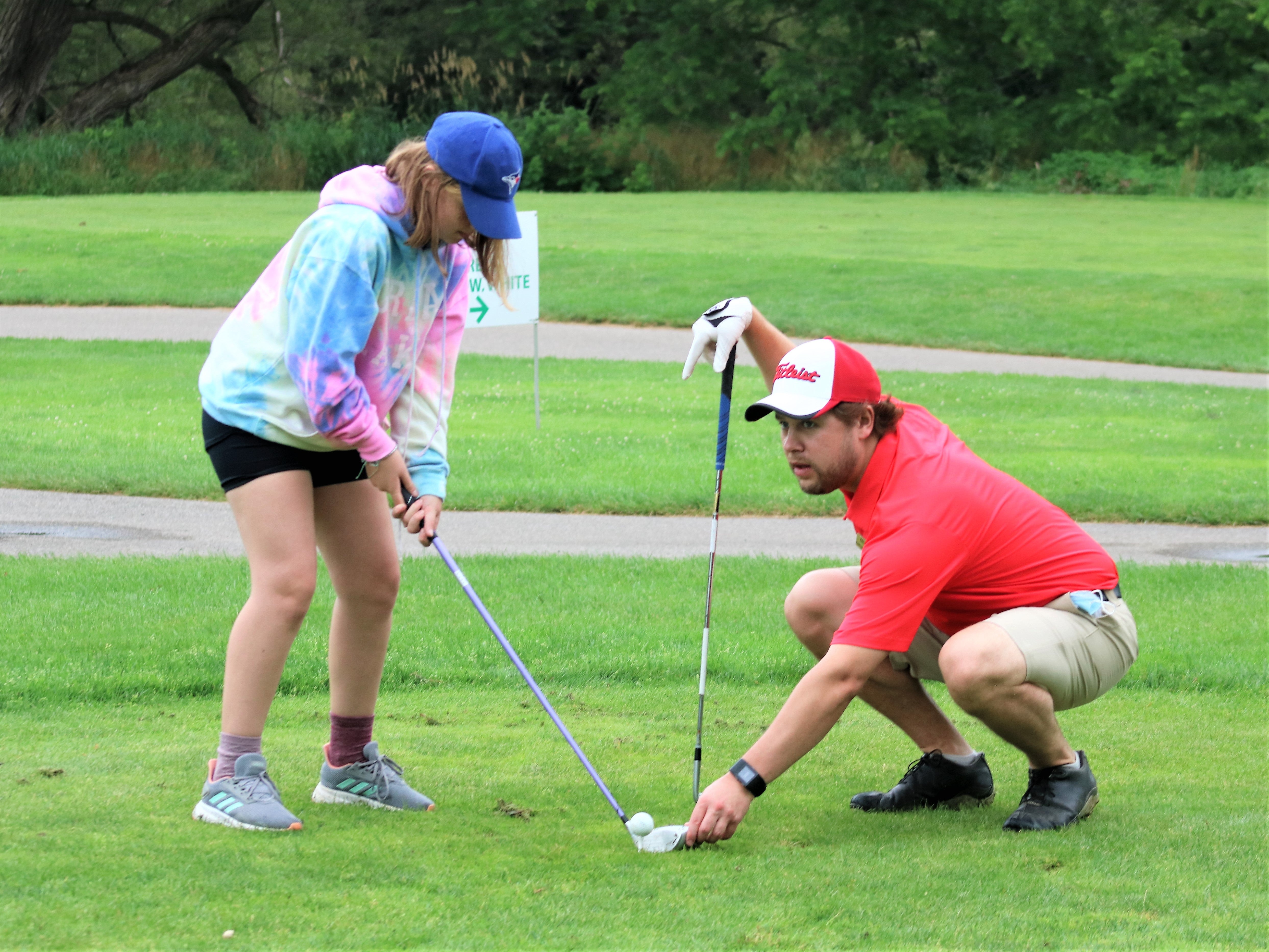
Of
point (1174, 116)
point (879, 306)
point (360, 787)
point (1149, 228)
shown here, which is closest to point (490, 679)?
point (360, 787)

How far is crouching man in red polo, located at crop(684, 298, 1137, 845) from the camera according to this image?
3.81 m

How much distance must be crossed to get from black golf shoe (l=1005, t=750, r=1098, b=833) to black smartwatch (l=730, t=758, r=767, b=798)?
0.86 metres

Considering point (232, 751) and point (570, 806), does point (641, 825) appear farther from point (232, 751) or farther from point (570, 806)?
point (232, 751)

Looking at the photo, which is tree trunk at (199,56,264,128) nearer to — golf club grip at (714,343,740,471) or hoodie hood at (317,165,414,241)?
golf club grip at (714,343,740,471)

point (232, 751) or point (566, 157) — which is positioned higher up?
point (566, 157)

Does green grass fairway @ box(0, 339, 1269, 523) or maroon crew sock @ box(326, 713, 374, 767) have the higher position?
maroon crew sock @ box(326, 713, 374, 767)

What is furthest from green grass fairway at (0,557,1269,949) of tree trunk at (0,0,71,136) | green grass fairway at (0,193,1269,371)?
tree trunk at (0,0,71,136)

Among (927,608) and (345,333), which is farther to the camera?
(927,608)

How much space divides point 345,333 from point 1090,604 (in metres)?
2.14

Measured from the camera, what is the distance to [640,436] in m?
11.9

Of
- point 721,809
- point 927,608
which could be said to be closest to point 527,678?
point 721,809

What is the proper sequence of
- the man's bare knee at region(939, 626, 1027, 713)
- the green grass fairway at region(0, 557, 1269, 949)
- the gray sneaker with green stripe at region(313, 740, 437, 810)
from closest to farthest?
1. the green grass fairway at region(0, 557, 1269, 949)
2. the man's bare knee at region(939, 626, 1027, 713)
3. the gray sneaker with green stripe at region(313, 740, 437, 810)

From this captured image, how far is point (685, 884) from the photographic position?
11.8 ft

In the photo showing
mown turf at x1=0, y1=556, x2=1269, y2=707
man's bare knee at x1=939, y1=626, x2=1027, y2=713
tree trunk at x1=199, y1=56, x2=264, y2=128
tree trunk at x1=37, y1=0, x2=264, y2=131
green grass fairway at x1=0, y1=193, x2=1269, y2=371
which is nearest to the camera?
man's bare knee at x1=939, y1=626, x2=1027, y2=713
